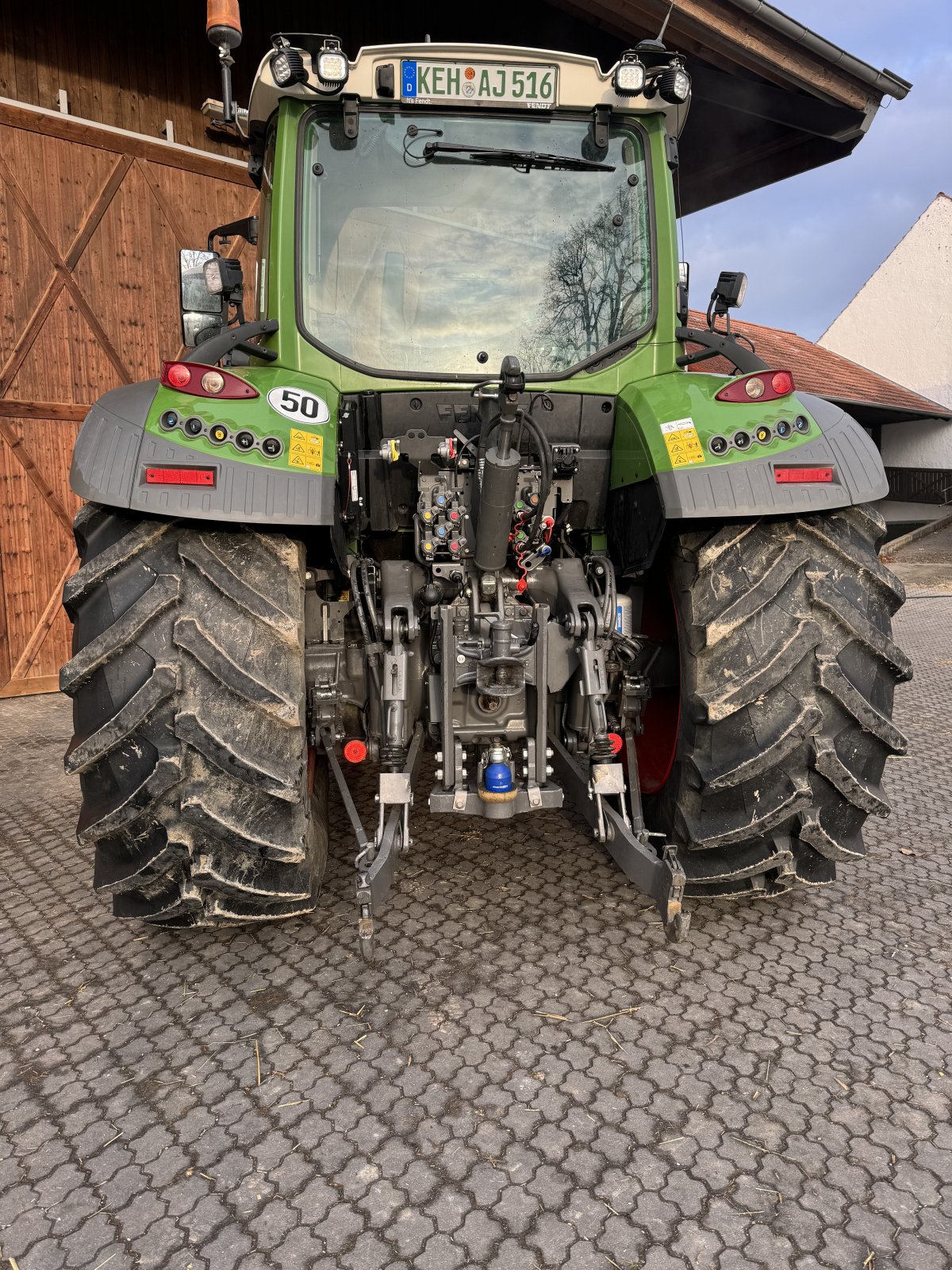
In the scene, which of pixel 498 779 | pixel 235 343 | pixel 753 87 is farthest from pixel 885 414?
pixel 498 779

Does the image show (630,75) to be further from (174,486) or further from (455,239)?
(174,486)

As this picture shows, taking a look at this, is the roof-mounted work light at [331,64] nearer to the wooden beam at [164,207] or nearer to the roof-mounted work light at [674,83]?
the roof-mounted work light at [674,83]

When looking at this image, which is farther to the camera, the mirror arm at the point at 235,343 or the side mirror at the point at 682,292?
the side mirror at the point at 682,292

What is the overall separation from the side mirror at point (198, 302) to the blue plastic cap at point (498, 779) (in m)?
2.27

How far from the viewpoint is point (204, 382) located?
7.77 ft

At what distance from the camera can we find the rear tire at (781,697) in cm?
238

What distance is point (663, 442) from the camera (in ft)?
8.17

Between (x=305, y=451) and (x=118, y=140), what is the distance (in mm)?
5825

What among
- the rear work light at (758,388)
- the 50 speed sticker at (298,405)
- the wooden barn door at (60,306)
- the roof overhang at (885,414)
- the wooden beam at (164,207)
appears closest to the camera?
the 50 speed sticker at (298,405)

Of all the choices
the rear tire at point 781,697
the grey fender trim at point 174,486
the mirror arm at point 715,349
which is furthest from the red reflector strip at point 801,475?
the grey fender trim at point 174,486

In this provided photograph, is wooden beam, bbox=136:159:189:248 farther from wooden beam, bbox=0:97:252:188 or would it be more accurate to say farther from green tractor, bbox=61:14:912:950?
green tractor, bbox=61:14:912:950

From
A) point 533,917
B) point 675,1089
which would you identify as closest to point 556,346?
point 533,917

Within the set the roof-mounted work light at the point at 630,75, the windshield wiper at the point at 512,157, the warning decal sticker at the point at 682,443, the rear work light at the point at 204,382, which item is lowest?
the warning decal sticker at the point at 682,443

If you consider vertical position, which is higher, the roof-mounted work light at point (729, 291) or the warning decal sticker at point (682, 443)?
the roof-mounted work light at point (729, 291)
